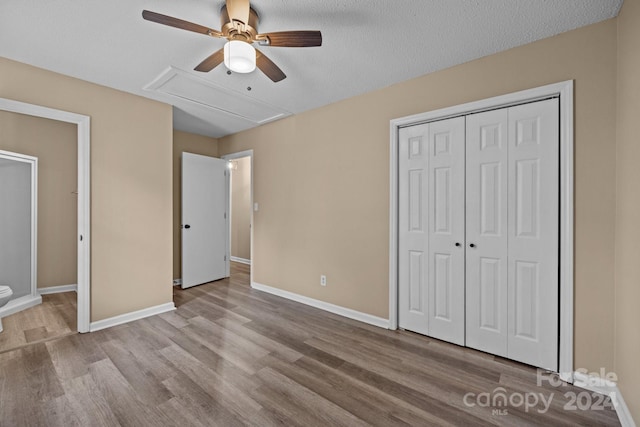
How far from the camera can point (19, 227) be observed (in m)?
3.69

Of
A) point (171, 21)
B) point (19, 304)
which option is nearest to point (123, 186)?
point (19, 304)

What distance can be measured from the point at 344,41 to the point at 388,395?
258cm

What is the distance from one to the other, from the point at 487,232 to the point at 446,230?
0.33 m

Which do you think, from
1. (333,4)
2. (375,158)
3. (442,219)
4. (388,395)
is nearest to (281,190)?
(375,158)

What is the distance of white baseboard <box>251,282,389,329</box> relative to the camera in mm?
3045

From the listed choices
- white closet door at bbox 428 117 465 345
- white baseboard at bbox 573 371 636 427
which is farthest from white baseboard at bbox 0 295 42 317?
white baseboard at bbox 573 371 636 427

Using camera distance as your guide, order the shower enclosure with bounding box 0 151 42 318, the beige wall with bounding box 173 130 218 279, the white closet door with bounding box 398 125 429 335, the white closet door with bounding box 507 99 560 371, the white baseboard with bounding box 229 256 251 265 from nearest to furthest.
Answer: the white closet door with bounding box 507 99 560 371
the white closet door with bounding box 398 125 429 335
the shower enclosure with bounding box 0 151 42 318
the beige wall with bounding box 173 130 218 279
the white baseboard with bounding box 229 256 251 265

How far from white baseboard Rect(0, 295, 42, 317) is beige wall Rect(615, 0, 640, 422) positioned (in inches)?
217

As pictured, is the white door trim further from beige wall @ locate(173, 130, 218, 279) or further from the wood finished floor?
beige wall @ locate(173, 130, 218, 279)

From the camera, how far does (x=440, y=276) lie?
2.69m

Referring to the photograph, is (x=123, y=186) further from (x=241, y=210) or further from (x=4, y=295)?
(x=241, y=210)

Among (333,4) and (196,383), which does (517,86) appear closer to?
(333,4)

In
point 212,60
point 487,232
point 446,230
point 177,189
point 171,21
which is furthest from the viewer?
point 177,189

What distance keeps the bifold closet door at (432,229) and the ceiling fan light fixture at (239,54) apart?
1.71m
